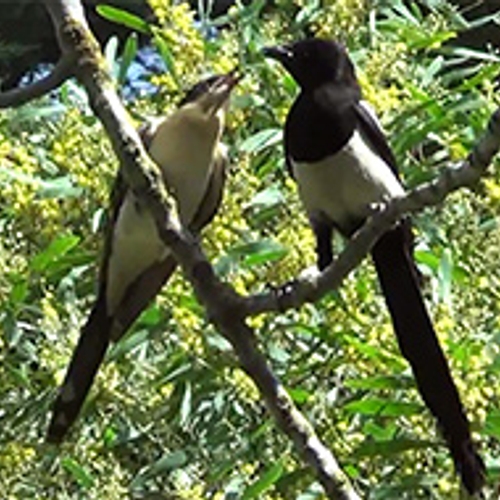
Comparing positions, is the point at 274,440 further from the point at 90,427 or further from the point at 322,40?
the point at 322,40

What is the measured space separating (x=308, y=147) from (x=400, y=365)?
0.32 m

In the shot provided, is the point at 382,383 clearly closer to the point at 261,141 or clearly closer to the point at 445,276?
the point at 445,276

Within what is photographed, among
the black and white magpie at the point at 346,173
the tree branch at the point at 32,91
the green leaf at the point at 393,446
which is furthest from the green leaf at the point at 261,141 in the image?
the tree branch at the point at 32,91

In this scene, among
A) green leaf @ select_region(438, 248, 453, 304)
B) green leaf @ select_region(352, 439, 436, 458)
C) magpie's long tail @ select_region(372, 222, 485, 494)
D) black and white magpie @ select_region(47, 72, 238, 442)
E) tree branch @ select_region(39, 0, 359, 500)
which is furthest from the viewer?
black and white magpie @ select_region(47, 72, 238, 442)

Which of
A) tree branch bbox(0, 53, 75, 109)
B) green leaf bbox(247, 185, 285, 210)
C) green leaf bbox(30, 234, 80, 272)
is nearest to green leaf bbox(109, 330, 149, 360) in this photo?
green leaf bbox(30, 234, 80, 272)

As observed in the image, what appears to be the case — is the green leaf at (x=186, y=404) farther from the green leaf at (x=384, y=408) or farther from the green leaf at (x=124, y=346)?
the green leaf at (x=384, y=408)

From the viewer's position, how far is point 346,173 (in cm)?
248

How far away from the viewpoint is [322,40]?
2645mm

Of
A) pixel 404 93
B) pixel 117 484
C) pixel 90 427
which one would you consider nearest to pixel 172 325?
pixel 90 427

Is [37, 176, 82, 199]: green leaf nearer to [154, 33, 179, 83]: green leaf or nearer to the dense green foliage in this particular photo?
the dense green foliage

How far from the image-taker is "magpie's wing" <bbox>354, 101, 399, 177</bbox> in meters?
2.52

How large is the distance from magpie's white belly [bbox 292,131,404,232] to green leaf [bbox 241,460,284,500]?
14.2 inches

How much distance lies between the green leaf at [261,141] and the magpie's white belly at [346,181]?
372mm

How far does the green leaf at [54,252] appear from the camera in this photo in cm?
262
